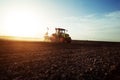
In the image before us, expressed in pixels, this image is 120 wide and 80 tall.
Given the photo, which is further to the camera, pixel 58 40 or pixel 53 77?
pixel 58 40

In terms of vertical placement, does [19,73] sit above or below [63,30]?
below

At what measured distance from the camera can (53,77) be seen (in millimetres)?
8352

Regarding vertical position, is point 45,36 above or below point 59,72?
above

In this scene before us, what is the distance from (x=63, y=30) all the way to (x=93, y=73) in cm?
2972

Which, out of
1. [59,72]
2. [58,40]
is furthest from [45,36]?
[59,72]

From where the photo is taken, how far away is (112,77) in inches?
365

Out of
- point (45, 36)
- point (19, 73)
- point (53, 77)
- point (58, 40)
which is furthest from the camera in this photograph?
point (45, 36)

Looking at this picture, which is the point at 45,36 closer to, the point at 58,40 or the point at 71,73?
the point at 58,40

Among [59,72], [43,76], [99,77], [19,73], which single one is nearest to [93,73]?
[99,77]

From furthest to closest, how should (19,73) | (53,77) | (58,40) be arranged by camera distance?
(58,40)
(19,73)
(53,77)

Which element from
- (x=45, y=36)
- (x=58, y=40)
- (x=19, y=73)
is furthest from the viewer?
(x=45, y=36)

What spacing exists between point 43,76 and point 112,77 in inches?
154

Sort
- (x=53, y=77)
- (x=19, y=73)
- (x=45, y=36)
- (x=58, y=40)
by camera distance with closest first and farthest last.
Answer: (x=53, y=77) → (x=19, y=73) → (x=58, y=40) → (x=45, y=36)

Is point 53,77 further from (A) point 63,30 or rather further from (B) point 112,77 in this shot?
(A) point 63,30
